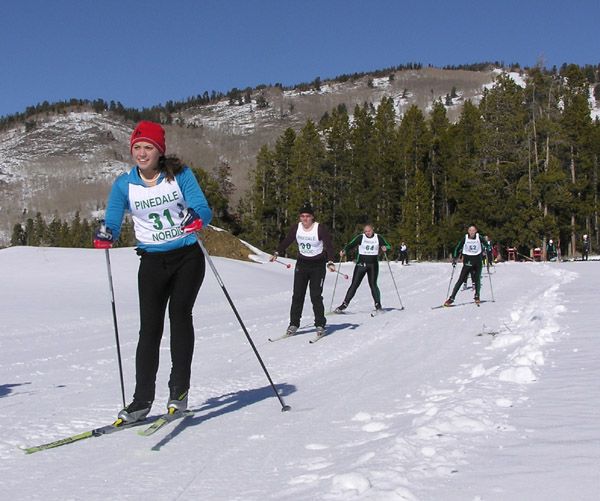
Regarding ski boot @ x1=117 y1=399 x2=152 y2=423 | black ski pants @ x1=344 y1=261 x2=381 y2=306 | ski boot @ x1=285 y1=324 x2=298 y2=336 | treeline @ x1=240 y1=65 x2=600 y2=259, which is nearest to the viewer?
ski boot @ x1=117 y1=399 x2=152 y2=423

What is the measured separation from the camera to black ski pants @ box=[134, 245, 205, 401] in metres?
4.52

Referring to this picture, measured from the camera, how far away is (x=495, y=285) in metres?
20.3

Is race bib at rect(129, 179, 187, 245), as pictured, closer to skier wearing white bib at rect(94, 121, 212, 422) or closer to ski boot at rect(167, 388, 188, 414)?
skier wearing white bib at rect(94, 121, 212, 422)

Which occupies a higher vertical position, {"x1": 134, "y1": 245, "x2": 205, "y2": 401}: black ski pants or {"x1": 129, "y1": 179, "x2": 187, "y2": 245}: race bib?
{"x1": 129, "y1": 179, "x2": 187, "y2": 245}: race bib

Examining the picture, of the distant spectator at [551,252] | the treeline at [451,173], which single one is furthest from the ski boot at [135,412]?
the treeline at [451,173]

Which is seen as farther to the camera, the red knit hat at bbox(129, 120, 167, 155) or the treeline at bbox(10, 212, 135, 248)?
the treeline at bbox(10, 212, 135, 248)

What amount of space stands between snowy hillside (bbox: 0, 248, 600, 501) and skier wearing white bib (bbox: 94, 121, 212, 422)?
41 cm

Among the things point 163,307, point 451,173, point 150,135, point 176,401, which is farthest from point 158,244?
point 451,173

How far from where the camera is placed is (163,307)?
15.1 feet

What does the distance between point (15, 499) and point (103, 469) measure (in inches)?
21.0

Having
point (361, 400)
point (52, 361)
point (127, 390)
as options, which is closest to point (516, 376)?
point (361, 400)

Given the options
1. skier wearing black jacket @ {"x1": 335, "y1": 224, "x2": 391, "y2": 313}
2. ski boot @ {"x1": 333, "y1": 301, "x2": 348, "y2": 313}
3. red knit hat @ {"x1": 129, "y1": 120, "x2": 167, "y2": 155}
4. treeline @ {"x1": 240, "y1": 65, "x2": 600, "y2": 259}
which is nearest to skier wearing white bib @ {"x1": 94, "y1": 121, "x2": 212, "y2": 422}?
red knit hat @ {"x1": 129, "y1": 120, "x2": 167, "y2": 155}

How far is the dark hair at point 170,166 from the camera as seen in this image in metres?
4.45

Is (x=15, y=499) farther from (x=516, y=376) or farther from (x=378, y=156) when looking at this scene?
(x=378, y=156)
